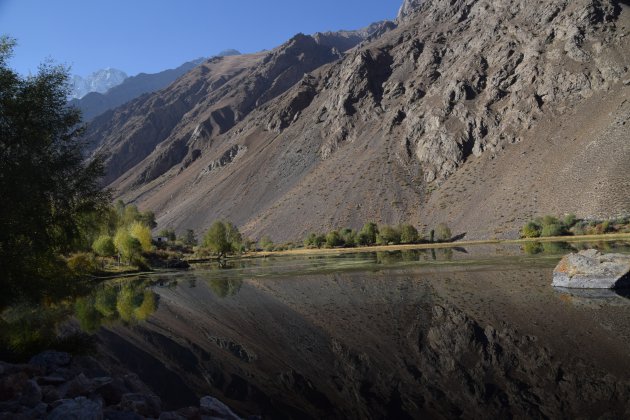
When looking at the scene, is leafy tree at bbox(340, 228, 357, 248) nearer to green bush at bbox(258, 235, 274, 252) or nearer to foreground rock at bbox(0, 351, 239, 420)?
green bush at bbox(258, 235, 274, 252)

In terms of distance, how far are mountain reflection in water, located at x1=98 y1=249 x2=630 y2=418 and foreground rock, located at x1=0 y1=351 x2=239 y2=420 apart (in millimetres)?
2628

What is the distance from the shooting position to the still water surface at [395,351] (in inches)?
522

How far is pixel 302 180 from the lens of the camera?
196m

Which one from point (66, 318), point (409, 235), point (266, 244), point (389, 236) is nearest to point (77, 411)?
point (66, 318)

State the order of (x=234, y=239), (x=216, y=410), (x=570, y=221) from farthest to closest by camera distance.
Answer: (x=234, y=239) → (x=570, y=221) → (x=216, y=410)

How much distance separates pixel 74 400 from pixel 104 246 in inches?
3277

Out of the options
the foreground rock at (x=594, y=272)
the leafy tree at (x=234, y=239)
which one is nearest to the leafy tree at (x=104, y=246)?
the leafy tree at (x=234, y=239)

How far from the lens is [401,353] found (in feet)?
59.0

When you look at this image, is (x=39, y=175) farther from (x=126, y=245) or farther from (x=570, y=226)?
(x=570, y=226)

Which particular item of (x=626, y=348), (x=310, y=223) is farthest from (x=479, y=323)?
(x=310, y=223)

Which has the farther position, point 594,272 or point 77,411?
point 594,272

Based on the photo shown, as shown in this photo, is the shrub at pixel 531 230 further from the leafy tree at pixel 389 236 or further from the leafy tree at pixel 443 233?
the leafy tree at pixel 389 236

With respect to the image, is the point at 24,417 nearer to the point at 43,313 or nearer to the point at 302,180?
the point at 43,313

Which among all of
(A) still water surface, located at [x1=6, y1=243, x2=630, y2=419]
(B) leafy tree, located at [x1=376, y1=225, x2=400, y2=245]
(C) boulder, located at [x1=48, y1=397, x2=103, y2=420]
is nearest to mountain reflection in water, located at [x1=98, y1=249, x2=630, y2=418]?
(A) still water surface, located at [x1=6, y1=243, x2=630, y2=419]
